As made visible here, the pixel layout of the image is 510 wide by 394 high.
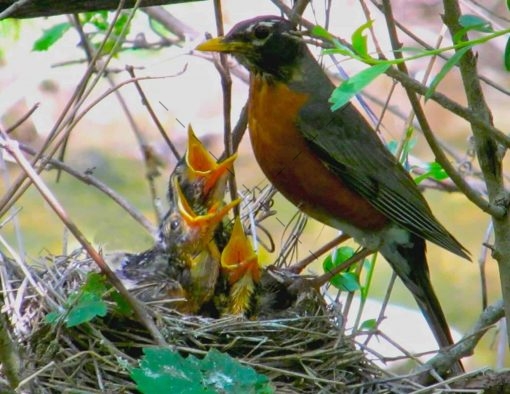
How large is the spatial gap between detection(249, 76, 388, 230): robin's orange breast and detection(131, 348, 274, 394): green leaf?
137cm

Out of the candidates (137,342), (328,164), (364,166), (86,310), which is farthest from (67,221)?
(364,166)

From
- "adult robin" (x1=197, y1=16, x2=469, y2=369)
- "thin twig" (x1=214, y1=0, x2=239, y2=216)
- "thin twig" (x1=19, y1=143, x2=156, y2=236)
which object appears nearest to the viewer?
"thin twig" (x1=214, y1=0, x2=239, y2=216)

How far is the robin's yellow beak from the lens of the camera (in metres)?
3.04

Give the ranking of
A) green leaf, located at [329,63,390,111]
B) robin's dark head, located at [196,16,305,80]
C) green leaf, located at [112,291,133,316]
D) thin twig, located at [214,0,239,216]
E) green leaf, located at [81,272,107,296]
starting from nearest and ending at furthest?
green leaf, located at [329,63,390,111] < green leaf, located at [81,272,107,296] < green leaf, located at [112,291,133,316] < thin twig, located at [214,0,239,216] < robin's dark head, located at [196,16,305,80]

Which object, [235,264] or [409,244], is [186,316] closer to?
[235,264]

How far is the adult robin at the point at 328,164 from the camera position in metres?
3.43

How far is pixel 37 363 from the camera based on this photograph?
2.50m

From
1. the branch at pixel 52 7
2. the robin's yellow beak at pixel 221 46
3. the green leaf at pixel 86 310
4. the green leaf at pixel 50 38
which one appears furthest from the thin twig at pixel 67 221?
the green leaf at pixel 50 38

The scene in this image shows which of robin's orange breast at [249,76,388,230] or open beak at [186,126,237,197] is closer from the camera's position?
open beak at [186,126,237,197]

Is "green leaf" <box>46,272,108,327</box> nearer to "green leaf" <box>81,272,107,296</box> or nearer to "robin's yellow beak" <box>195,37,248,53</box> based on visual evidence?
"green leaf" <box>81,272,107,296</box>

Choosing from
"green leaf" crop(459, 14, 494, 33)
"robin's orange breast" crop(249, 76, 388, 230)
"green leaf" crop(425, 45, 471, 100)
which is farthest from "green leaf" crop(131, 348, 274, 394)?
"robin's orange breast" crop(249, 76, 388, 230)

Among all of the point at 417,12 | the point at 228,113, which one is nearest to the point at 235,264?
the point at 228,113

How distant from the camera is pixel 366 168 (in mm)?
3594

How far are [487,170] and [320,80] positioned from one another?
4.55 ft
